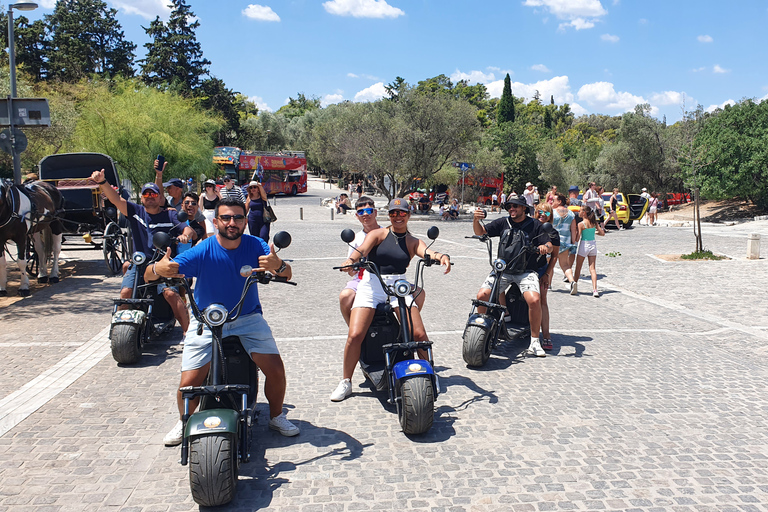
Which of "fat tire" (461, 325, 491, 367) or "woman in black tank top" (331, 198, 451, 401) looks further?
"fat tire" (461, 325, 491, 367)

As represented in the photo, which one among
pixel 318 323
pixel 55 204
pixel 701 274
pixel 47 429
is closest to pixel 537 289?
pixel 318 323

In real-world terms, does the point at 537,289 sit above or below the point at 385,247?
below

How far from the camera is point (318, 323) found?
8398 mm

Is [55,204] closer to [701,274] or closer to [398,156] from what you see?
[701,274]

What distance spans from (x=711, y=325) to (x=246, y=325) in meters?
7.03

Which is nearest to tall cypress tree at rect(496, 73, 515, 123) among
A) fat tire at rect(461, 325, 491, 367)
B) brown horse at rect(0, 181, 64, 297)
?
brown horse at rect(0, 181, 64, 297)

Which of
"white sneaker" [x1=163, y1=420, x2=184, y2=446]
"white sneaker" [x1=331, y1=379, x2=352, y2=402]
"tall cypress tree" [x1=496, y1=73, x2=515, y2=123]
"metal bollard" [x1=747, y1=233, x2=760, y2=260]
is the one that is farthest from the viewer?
"tall cypress tree" [x1=496, y1=73, x2=515, y2=123]

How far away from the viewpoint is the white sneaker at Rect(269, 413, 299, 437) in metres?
4.62

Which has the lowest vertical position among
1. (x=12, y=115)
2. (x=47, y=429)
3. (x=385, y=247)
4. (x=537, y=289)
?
(x=47, y=429)

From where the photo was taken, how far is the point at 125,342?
627 cm

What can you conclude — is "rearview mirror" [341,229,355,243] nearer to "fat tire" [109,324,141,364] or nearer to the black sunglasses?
the black sunglasses

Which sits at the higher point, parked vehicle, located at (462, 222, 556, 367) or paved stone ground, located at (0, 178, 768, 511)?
parked vehicle, located at (462, 222, 556, 367)

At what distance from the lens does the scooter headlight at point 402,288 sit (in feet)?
16.0

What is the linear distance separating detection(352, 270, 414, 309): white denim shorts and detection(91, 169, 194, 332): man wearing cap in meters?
2.47
